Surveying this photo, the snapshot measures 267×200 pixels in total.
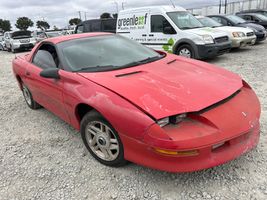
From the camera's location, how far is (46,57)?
3.60m

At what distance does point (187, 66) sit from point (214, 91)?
32.3 inches

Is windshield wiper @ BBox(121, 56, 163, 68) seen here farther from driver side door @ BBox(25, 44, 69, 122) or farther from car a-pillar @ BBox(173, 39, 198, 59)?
car a-pillar @ BBox(173, 39, 198, 59)

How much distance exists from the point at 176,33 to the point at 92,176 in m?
6.37

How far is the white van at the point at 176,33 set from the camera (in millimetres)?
7566

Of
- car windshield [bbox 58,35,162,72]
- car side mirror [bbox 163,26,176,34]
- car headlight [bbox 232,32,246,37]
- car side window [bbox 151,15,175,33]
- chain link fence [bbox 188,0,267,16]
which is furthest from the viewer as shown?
chain link fence [bbox 188,0,267,16]

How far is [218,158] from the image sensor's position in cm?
211

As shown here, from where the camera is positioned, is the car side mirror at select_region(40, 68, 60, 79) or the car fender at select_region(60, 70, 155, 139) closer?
the car fender at select_region(60, 70, 155, 139)

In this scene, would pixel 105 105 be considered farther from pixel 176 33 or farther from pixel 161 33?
pixel 161 33

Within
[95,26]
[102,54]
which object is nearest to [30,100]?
[102,54]

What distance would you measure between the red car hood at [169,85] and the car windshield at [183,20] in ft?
17.3

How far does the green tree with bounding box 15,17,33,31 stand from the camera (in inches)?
2131

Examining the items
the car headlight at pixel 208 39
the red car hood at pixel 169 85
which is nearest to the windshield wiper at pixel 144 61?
the red car hood at pixel 169 85

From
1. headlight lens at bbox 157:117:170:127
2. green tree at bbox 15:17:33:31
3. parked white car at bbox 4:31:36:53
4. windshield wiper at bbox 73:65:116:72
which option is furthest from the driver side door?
green tree at bbox 15:17:33:31

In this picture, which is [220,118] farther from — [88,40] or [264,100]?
[264,100]
